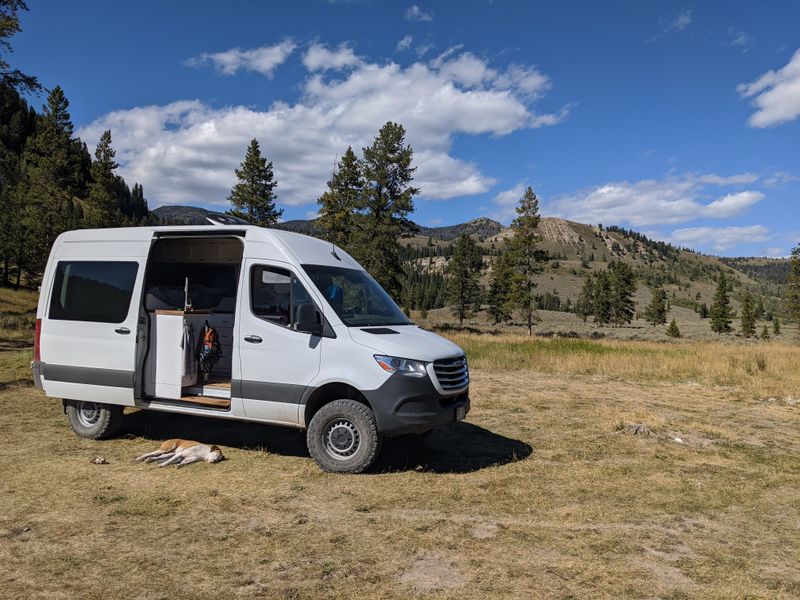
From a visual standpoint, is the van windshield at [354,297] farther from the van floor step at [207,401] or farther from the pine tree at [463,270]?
the pine tree at [463,270]

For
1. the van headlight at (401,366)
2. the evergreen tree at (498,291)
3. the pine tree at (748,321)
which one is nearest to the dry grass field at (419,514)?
the van headlight at (401,366)

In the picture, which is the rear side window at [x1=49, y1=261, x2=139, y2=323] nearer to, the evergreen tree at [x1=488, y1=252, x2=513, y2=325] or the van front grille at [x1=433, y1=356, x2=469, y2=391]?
the van front grille at [x1=433, y1=356, x2=469, y2=391]

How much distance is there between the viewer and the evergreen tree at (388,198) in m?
35.8

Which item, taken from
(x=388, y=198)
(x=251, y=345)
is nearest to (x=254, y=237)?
(x=251, y=345)

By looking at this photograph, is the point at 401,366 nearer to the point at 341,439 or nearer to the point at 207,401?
the point at 341,439

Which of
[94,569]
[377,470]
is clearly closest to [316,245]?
[377,470]

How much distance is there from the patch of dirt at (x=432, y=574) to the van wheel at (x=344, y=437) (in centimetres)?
194

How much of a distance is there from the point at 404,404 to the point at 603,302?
309 ft

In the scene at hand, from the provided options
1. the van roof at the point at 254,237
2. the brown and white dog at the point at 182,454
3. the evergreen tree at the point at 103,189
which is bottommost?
the brown and white dog at the point at 182,454

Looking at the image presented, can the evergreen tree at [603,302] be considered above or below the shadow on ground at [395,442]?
above

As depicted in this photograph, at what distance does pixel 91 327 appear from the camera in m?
7.31

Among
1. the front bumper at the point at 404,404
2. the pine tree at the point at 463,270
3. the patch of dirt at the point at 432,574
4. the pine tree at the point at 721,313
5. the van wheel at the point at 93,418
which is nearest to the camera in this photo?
the patch of dirt at the point at 432,574

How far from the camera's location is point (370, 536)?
14.9 feet

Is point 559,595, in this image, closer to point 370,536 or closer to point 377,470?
point 370,536
